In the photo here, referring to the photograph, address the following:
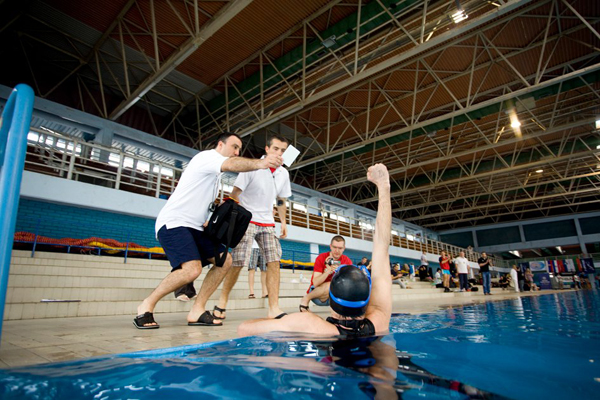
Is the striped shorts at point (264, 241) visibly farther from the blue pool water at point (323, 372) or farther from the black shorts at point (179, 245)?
the blue pool water at point (323, 372)

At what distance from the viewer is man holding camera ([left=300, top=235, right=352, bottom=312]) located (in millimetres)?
4066

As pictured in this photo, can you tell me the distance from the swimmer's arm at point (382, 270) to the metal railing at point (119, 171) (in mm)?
8194

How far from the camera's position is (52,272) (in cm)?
554

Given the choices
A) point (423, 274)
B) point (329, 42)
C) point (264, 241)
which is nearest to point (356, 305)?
point (264, 241)

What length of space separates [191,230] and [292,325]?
1246 mm

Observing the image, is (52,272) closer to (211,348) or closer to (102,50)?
(211,348)

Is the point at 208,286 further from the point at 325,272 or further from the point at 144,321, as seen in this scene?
the point at 325,272

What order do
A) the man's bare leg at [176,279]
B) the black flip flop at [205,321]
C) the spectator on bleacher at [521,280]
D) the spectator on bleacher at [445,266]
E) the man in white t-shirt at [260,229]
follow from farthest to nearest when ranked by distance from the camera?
the spectator on bleacher at [521,280] < the spectator on bleacher at [445,266] < the man in white t-shirt at [260,229] < the black flip flop at [205,321] < the man's bare leg at [176,279]

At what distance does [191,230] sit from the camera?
2.67 metres

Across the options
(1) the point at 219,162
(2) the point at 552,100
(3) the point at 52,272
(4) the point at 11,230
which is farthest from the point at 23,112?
(2) the point at 552,100

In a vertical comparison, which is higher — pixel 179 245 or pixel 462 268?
pixel 179 245

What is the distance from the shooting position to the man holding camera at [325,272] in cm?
407

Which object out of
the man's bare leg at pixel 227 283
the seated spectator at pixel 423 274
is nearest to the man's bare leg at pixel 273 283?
the man's bare leg at pixel 227 283

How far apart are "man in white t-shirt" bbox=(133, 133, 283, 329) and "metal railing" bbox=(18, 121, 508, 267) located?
276 inches
